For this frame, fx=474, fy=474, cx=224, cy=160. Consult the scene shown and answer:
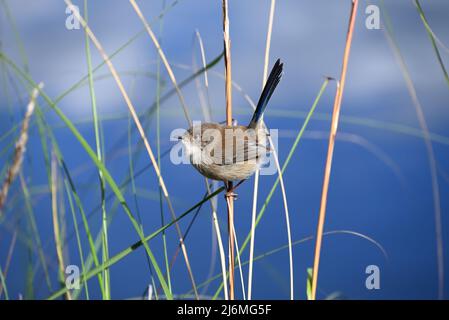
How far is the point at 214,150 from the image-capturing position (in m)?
2.32

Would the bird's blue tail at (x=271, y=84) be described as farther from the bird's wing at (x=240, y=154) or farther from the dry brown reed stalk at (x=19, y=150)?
the dry brown reed stalk at (x=19, y=150)

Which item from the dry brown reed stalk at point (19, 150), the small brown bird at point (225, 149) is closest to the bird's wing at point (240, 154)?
the small brown bird at point (225, 149)

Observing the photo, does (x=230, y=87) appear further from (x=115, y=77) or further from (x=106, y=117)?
(x=106, y=117)

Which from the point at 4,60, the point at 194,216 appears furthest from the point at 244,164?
the point at 4,60

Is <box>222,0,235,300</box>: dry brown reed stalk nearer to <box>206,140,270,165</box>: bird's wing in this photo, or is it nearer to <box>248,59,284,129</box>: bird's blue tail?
<box>248,59,284,129</box>: bird's blue tail

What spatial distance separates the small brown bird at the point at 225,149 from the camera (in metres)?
2.25

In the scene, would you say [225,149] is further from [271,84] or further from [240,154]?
[271,84]

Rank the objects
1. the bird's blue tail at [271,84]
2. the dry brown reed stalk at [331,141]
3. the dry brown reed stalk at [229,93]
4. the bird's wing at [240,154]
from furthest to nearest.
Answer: the bird's wing at [240,154] < the bird's blue tail at [271,84] < the dry brown reed stalk at [229,93] < the dry brown reed stalk at [331,141]

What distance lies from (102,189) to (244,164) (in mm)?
706

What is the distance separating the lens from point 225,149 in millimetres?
2340

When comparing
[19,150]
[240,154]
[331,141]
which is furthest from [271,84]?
[19,150]

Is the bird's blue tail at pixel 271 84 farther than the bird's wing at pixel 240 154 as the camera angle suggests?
No
